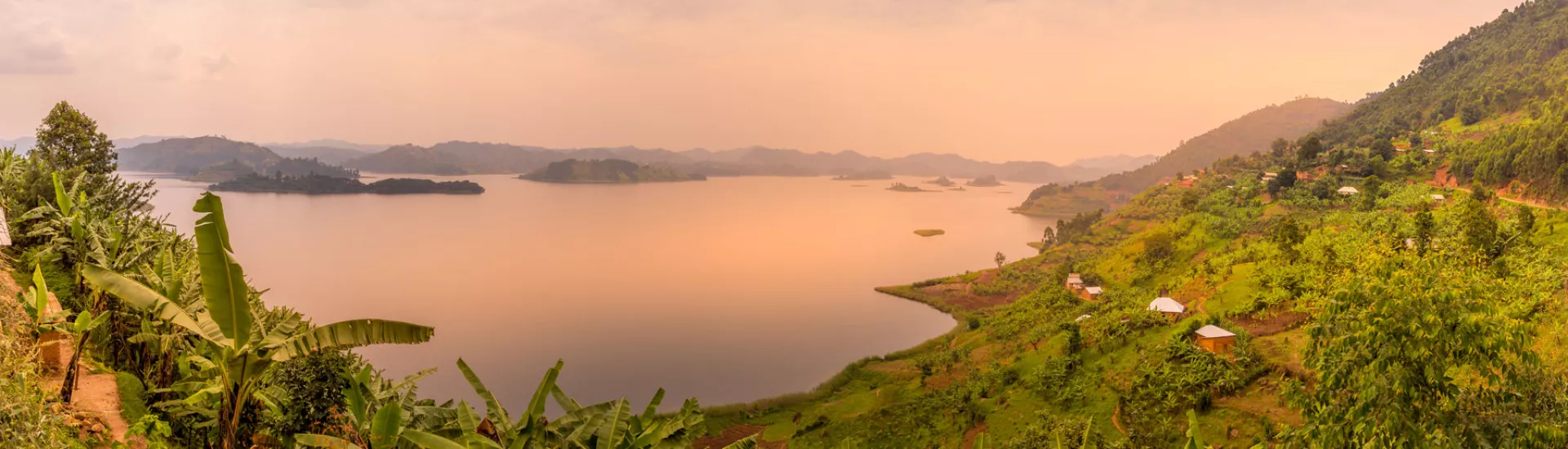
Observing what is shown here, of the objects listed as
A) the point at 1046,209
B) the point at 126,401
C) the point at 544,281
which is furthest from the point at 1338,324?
the point at 1046,209

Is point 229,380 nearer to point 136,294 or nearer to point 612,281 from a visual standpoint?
point 136,294

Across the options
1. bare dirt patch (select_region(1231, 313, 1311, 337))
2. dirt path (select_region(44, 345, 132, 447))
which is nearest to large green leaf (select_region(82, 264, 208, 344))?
dirt path (select_region(44, 345, 132, 447))

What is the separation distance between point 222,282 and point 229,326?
1.08 ft

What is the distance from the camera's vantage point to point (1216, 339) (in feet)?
51.8

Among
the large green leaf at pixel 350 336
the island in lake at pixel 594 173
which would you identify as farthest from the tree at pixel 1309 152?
the island in lake at pixel 594 173

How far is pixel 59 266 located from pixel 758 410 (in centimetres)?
2200

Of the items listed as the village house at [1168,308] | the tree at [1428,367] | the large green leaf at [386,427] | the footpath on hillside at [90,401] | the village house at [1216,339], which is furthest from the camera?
the village house at [1168,308]

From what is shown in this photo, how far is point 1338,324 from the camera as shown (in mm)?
6367

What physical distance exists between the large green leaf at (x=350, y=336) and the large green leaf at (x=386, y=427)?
1.80 feet

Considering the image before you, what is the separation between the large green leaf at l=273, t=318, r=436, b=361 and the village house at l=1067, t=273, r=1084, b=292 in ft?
117

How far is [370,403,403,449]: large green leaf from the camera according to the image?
489 cm

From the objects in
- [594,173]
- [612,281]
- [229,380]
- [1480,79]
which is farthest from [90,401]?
[594,173]

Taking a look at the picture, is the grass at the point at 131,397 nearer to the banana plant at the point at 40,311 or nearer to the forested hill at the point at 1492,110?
the banana plant at the point at 40,311

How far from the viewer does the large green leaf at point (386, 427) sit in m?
4.89
